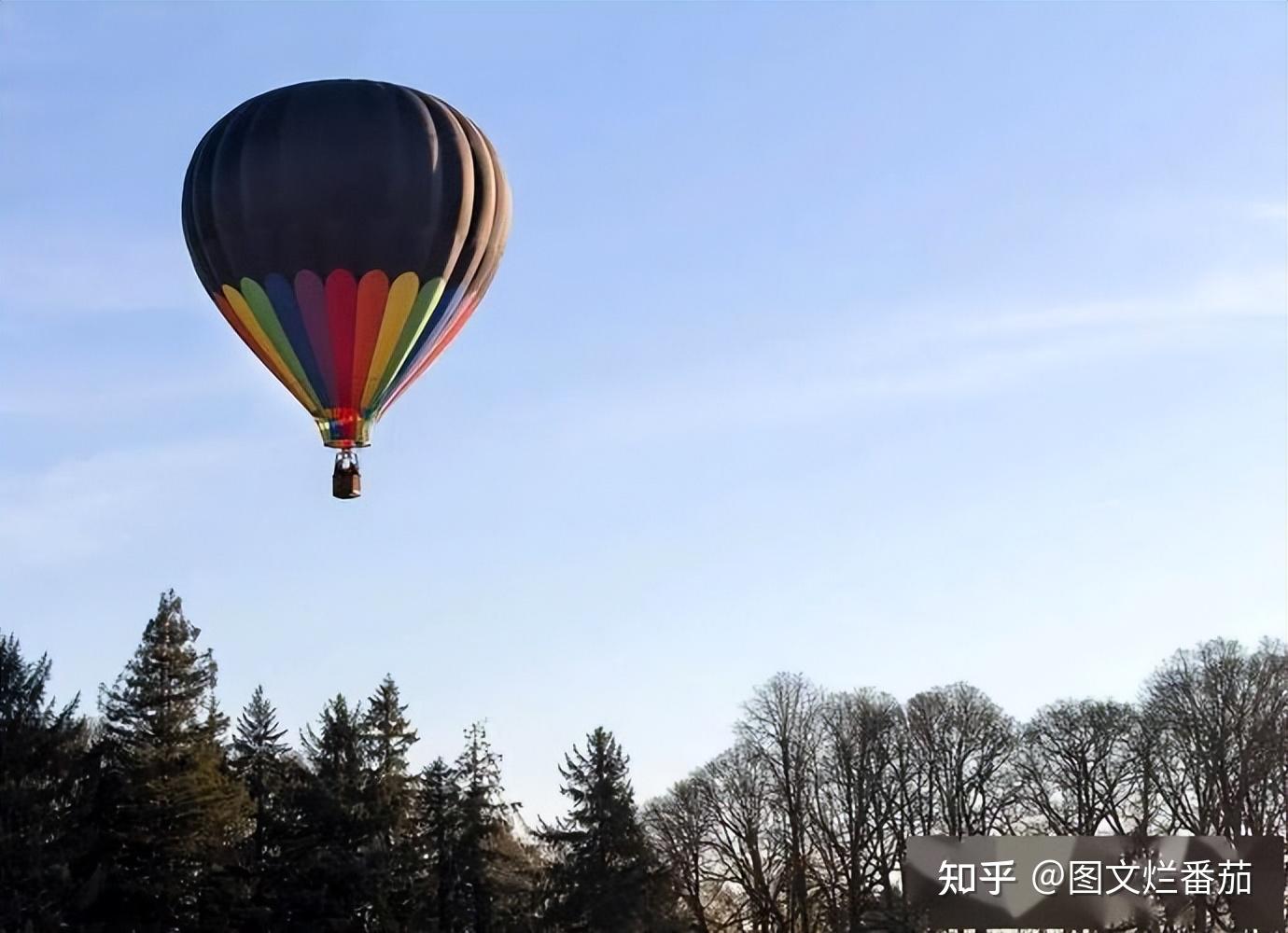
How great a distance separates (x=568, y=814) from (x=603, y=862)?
1.45 meters

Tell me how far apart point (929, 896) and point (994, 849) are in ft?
6.48

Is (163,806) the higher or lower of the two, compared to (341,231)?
lower

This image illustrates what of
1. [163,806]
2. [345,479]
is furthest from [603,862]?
[345,479]

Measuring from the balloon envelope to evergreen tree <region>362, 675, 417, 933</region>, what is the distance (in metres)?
17.2

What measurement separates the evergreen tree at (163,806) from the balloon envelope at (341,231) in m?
17.1

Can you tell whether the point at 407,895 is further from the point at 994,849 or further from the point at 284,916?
the point at 994,849

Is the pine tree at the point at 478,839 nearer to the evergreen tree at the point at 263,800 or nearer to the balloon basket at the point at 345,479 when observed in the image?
the evergreen tree at the point at 263,800

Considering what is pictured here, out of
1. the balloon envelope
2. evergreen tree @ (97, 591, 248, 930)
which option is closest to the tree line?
evergreen tree @ (97, 591, 248, 930)

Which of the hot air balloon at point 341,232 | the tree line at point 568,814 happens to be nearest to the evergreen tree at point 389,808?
the tree line at point 568,814

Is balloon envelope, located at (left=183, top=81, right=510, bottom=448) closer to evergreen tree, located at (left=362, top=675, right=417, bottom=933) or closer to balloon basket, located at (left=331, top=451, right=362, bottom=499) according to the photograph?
balloon basket, located at (left=331, top=451, right=362, bottom=499)

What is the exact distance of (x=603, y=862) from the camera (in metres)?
41.2

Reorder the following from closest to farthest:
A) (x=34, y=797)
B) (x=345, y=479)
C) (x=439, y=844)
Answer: (x=345, y=479), (x=34, y=797), (x=439, y=844)

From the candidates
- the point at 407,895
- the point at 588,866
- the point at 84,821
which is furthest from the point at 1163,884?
the point at 84,821

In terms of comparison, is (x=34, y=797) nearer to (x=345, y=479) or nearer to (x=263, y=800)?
(x=263, y=800)
